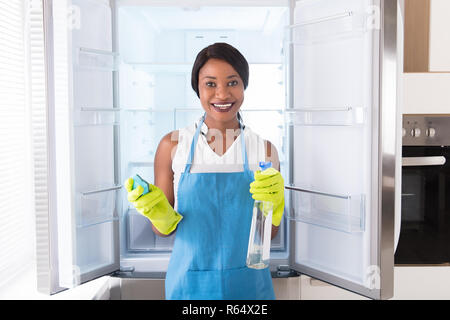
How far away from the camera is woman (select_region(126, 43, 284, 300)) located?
3.98 ft

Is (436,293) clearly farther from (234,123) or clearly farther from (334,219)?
(234,123)

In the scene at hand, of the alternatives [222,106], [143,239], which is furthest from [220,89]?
[143,239]

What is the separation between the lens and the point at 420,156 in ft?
5.08

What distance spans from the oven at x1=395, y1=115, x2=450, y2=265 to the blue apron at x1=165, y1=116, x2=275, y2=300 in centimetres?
69

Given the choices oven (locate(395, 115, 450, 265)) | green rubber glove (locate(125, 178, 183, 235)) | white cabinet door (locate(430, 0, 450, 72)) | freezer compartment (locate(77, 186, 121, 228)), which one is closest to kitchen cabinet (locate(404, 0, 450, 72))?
white cabinet door (locate(430, 0, 450, 72))

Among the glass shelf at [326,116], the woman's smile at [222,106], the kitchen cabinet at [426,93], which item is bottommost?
the glass shelf at [326,116]

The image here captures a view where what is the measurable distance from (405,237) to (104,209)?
3.59 feet

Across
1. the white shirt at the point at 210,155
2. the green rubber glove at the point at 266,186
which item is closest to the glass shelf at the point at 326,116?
the white shirt at the point at 210,155

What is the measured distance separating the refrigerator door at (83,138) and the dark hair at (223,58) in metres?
0.28

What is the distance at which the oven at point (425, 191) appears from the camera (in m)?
1.53

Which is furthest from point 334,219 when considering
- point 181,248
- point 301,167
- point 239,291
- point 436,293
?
point 436,293

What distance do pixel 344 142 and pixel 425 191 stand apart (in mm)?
535

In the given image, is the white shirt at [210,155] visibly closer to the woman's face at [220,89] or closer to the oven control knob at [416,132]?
the woman's face at [220,89]

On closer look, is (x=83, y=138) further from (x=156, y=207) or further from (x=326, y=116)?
(x=326, y=116)
